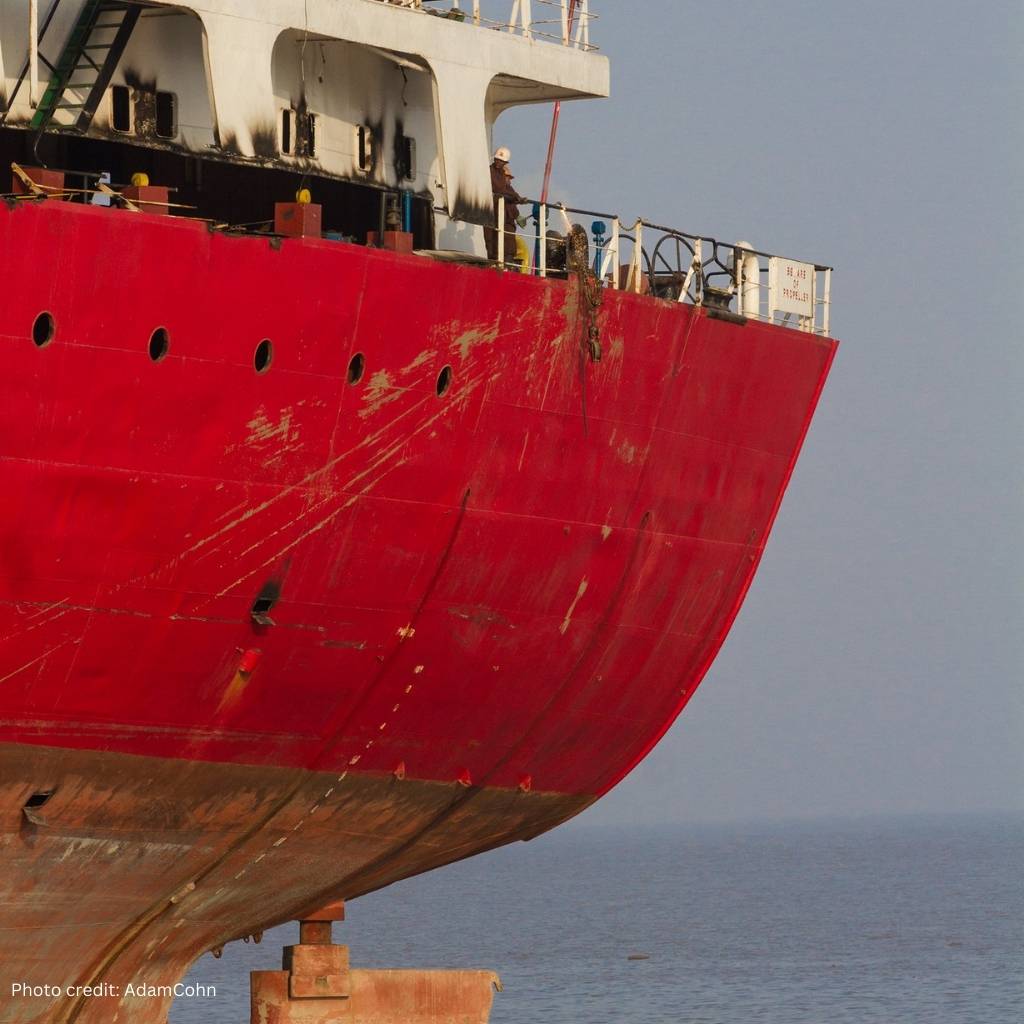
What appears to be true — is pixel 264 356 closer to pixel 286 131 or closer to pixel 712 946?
pixel 286 131

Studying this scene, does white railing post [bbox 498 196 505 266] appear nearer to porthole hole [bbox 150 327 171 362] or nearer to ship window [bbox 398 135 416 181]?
ship window [bbox 398 135 416 181]

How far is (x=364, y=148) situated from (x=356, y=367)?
12.5ft

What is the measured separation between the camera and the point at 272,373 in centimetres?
2116

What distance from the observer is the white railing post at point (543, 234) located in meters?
24.2

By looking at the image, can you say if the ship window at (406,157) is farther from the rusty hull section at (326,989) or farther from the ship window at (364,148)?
the rusty hull section at (326,989)

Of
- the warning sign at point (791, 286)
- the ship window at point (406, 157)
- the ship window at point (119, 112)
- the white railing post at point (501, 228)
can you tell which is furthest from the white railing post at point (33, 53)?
the warning sign at point (791, 286)

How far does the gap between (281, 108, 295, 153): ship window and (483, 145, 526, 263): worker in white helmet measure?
7.87ft

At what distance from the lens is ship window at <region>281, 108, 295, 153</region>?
23703mm

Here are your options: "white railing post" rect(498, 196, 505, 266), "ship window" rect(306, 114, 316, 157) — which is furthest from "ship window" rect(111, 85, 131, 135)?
"white railing post" rect(498, 196, 505, 266)

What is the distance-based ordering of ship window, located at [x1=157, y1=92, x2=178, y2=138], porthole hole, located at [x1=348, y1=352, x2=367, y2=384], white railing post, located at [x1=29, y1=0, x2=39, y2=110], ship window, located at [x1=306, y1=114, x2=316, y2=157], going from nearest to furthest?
white railing post, located at [x1=29, y1=0, x2=39, y2=110] < porthole hole, located at [x1=348, y1=352, x2=367, y2=384] < ship window, located at [x1=157, y1=92, x2=178, y2=138] < ship window, located at [x1=306, y1=114, x2=316, y2=157]

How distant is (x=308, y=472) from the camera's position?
21.6 m

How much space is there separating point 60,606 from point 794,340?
10.2 metres

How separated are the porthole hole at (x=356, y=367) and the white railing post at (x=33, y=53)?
10.8 ft

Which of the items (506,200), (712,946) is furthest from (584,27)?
(712,946)
